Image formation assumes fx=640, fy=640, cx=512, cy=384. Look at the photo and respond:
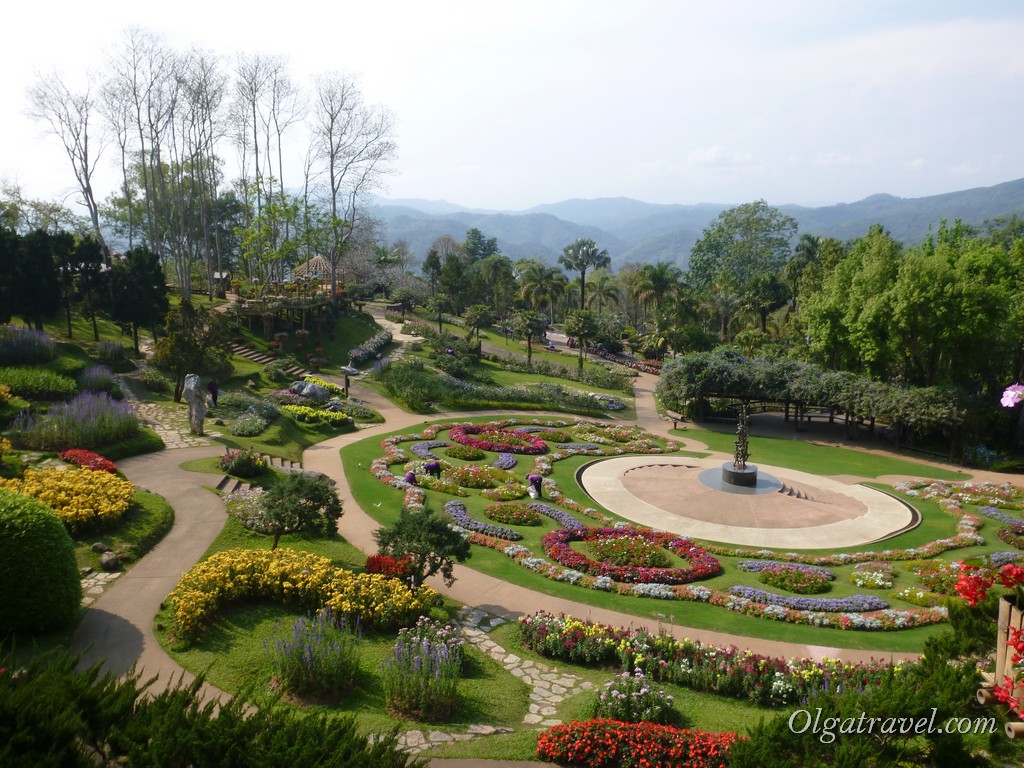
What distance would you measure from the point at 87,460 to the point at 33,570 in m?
9.63

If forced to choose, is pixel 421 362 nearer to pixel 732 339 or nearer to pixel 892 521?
pixel 892 521

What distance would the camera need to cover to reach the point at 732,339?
235 feet

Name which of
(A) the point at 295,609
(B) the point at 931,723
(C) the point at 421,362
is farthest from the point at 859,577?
(C) the point at 421,362

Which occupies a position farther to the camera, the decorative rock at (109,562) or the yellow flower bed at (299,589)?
the decorative rock at (109,562)

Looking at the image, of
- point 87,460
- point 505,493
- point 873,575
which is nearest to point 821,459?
point 873,575

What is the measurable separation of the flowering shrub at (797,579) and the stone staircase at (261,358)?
31.2m

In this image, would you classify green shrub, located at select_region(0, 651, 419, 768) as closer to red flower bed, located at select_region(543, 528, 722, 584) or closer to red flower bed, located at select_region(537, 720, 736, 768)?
red flower bed, located at select_region(537, 720, 736, 768)

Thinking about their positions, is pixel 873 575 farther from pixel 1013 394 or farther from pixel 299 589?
pixel 299 589

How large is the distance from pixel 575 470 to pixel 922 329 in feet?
74.3

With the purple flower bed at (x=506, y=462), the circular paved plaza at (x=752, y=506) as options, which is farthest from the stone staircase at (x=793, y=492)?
the purple flower bed at (x=506, y=462)

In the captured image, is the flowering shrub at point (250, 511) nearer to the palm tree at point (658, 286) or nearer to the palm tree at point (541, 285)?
the palm tree at point (541, 285)

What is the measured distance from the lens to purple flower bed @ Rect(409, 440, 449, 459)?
93.5 feet

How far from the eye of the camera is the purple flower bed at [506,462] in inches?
1087

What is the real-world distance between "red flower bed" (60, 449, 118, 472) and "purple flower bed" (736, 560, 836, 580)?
19.2 m
